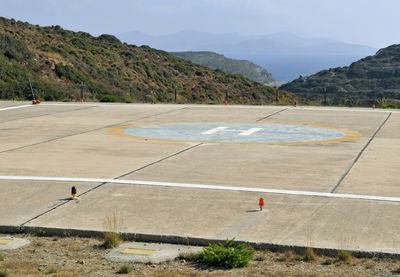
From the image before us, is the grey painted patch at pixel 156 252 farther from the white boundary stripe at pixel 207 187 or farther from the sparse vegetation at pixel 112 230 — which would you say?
the white boundary stripe at pixel 207 187

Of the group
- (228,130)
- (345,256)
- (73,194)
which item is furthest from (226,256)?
(228,130)

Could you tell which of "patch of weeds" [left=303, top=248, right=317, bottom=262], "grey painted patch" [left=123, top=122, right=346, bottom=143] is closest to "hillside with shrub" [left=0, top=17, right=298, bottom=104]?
"grey painted patch" [left=123, top=122, right=346, bottom=143]

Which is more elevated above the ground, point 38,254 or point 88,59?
point 88,59

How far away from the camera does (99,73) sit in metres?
65.5

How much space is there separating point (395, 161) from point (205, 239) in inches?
341

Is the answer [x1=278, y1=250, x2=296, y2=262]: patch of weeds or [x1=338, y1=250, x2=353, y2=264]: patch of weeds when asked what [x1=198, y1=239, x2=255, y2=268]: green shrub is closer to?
[x1=278, y1=250, x2=296, y2=262]: patch of weeds

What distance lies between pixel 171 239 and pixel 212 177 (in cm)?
464

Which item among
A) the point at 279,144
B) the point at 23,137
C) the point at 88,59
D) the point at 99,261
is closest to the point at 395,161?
the point at 279,144

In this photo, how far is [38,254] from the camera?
29.5 feet

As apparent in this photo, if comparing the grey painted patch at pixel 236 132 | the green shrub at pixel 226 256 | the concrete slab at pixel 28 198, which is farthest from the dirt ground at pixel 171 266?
the grey painted patch at pixel 236 132

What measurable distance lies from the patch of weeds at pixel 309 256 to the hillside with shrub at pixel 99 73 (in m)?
33.7

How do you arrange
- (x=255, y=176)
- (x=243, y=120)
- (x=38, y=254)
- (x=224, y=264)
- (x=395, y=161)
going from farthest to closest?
(x=243, y=120), (x=395, y=161), (x=255, y=176), (x=38, y=254), (x=224, y=264)

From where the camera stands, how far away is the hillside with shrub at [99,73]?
155 feet

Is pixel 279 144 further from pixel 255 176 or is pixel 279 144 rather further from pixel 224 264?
pixel 224 264
